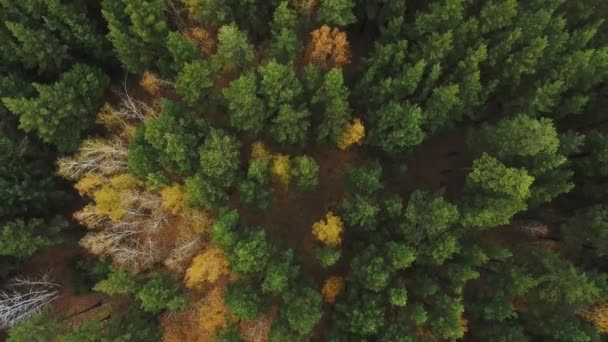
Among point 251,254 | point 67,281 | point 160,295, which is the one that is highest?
point 251,254

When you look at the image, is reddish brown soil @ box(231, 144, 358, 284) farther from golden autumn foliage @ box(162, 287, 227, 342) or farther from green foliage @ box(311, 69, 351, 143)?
golden autumn foliage @ box(162, 287, 227, 342)

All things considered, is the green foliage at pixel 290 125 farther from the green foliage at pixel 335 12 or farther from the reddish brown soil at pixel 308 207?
the green foliage at pixel 335 12

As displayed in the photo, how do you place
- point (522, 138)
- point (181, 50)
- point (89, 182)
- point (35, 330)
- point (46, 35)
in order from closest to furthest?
point (35, 330) < point (522, 138) < point (181, 50) < point (89, 182) < point (46, 35)

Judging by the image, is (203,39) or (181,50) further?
(203,39)

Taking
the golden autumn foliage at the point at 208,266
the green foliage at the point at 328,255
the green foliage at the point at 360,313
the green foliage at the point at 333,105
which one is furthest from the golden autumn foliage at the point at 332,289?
the green foliage at the point at 333,105

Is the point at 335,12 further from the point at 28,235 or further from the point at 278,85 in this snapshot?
the point at 28,235

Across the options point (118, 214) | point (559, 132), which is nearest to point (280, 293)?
point (118, 214)

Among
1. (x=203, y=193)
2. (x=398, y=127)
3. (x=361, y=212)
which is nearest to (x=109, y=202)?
(x=203, y=193)

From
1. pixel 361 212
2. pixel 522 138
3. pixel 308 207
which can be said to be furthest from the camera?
pixel 308 207
